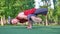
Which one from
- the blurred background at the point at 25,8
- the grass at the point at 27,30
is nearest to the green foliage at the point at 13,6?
the blurred background at the point at 25,8

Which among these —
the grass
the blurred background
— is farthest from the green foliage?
the grass

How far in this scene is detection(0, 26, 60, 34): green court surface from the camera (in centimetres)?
236

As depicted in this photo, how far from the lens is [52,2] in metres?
2.34

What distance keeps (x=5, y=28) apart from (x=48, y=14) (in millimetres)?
500

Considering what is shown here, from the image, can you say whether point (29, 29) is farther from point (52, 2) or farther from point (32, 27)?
point (52, 2)

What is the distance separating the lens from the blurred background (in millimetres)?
2346

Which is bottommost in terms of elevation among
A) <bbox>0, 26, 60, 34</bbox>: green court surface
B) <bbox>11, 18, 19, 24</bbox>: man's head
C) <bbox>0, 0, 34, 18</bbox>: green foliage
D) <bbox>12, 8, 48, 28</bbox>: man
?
<bbox>0, 26, 60, 34</bbox>: green court surface

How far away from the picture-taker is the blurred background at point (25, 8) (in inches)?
92.4

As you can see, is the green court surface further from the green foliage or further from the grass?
the green foliage

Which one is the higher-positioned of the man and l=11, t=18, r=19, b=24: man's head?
the man

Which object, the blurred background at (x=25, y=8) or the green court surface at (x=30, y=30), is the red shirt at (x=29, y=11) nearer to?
the blurred background at (x=25, y=8)

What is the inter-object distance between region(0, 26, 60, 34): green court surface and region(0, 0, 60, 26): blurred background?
0.17 feet

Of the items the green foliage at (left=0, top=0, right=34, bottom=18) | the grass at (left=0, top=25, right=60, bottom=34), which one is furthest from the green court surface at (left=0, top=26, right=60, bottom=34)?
the green foliage at (left=0, top=0, right=34, bottom=18)

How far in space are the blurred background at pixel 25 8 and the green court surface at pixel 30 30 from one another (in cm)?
5
